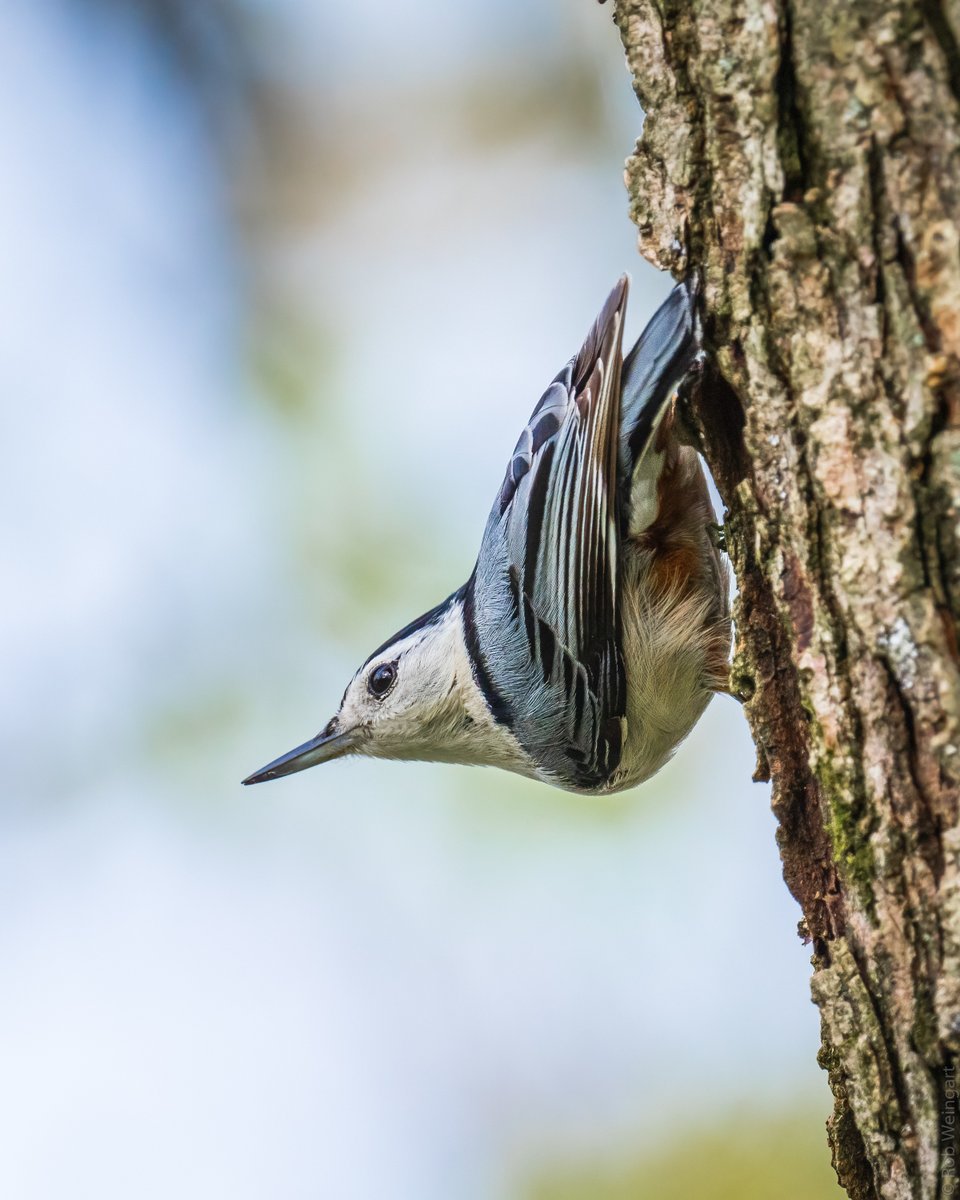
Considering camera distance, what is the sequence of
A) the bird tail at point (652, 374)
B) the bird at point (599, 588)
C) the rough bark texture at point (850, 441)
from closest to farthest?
the rough bark texture at point (850, 441) → the bird tail at point (652, 374) → the bird at point (599, 588)

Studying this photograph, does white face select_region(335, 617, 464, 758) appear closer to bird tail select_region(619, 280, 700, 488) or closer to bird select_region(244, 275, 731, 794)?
bird select_region(244, 275, 731, 794)

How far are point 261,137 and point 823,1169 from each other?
401cm

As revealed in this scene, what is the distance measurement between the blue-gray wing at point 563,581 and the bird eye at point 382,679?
0.40 meters

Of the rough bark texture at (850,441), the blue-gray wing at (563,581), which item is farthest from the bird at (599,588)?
the rough bark texture at (850,441)

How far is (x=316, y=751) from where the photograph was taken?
3.60 meters

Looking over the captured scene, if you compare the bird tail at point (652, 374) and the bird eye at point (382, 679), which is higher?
the bird tail at point (652, 374)

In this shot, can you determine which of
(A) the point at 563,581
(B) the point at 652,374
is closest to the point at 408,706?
(A) the point at 563,581

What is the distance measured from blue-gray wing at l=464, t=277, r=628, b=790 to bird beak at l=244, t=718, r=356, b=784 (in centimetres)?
60

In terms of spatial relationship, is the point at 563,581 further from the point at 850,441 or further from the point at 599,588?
the point at 850,441

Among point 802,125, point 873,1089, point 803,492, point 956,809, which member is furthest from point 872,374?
point 873,1089

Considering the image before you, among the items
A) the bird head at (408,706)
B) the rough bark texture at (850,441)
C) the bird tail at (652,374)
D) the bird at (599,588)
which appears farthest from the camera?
the bird head at (408,706)

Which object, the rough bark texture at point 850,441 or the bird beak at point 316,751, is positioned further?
the bird beak at point 316,751

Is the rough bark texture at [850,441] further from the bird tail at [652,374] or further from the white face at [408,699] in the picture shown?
the white face at [408,699]

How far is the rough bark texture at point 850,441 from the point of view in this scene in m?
1.34
